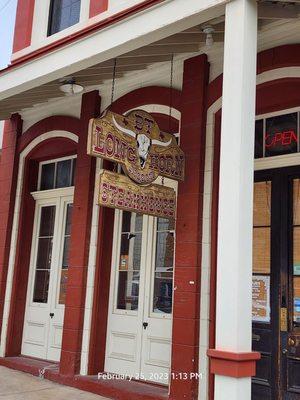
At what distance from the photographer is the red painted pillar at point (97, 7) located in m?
6.65

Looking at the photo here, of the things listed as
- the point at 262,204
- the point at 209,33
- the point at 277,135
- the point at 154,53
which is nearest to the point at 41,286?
the point at 262,204

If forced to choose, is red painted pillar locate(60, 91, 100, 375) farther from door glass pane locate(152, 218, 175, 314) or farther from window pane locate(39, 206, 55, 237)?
window pane locate(39, 206, 55, 237)

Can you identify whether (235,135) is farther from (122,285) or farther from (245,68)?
(122,285)

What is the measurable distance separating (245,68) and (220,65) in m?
2.02

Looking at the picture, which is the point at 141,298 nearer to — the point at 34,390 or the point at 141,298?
the point at 141,298

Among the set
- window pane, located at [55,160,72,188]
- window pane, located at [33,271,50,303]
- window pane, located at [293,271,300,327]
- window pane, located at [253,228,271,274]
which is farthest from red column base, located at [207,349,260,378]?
window pane, located at [55,160,72,188]

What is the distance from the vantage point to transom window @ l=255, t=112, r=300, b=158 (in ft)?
18.2

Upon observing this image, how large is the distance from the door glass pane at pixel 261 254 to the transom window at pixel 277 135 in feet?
1.22

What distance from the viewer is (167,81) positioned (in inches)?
253

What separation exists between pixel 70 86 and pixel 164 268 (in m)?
2.71

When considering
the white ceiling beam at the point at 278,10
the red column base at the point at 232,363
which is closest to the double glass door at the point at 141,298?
the red column base at the point at 232,363

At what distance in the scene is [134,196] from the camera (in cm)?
525

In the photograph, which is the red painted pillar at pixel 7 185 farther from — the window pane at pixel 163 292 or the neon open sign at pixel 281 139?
the neon open sign at pixel 281 139

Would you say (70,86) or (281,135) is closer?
(281,135)
